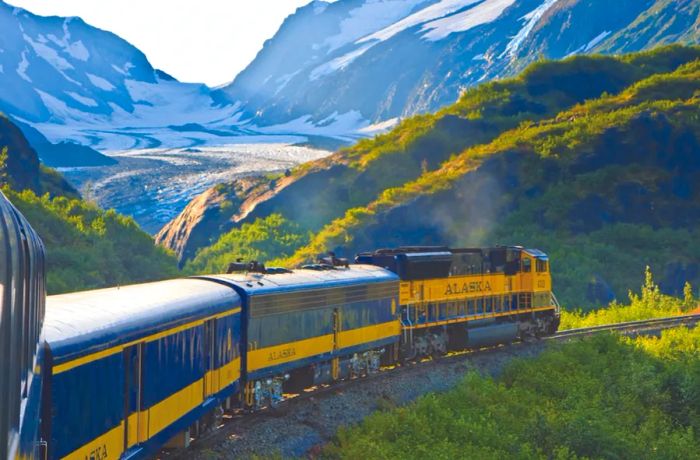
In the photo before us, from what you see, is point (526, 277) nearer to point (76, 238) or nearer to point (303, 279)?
point (303, 279)

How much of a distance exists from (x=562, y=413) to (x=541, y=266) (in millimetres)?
13919

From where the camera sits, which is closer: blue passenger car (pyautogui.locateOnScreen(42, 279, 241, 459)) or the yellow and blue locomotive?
blue passenger car (pyautogui.locateOnScreen(42, 279, 241, 459))

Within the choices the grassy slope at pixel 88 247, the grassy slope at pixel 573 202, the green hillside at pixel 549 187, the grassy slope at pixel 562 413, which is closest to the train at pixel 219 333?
the grassy slope at pixel 562 413

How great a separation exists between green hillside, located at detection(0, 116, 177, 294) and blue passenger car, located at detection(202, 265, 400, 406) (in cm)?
2654

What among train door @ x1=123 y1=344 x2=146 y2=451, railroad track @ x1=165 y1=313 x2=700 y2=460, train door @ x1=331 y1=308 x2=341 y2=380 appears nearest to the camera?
train door @ x1=123 y1=344 x2=146 y2=451

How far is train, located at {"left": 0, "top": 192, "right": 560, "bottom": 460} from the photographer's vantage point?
10.1 m

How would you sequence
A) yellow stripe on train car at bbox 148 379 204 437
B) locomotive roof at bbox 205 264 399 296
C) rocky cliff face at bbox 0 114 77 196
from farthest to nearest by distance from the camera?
rocky cliff face at bbox 0 114 77 196, locomotive roof at bbox 205 264 399 296, yellow stripe on train car at bbox 148 379 204 437

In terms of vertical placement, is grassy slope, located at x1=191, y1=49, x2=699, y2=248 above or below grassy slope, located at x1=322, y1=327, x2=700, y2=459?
above

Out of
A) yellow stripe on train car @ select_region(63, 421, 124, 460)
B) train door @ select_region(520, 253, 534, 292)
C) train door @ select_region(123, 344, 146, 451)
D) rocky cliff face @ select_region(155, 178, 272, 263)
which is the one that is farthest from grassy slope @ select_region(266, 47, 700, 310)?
yellow stripe on train car @ select_region(63, 421, 124, 460)

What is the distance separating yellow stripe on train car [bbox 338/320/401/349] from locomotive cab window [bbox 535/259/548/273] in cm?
1055

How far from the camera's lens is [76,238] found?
68750 millimetres

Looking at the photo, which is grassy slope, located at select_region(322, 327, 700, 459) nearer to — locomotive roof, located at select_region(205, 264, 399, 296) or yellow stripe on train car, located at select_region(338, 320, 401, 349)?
yellow stripe on train car, located at select_region(338, 320, 401, 349)

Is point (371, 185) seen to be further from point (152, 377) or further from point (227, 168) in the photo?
point (152, 377)

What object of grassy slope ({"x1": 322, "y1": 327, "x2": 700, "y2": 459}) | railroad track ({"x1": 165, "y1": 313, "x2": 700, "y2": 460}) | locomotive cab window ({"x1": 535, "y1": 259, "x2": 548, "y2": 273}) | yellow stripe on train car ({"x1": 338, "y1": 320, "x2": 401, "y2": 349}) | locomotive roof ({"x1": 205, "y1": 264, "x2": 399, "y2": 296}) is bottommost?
grassy slope ({"x1": 322, "y1": 327, "x2": 700, "y2": 459})
